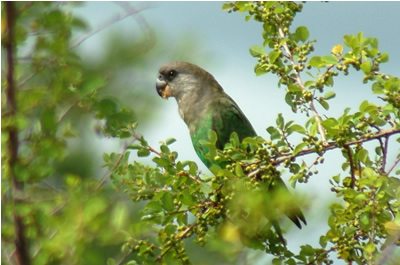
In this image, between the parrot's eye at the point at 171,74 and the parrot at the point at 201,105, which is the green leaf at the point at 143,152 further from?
the parrot's eye at the point at 171,74

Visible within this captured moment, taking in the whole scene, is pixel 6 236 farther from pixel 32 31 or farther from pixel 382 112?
pixel 382 112

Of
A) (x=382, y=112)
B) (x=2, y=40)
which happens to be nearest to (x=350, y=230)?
(x=382, y=112)

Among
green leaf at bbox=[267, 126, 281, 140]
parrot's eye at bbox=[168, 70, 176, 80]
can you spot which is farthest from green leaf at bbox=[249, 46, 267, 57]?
parrot's eye at bbox=[168, 70, 176, 80]

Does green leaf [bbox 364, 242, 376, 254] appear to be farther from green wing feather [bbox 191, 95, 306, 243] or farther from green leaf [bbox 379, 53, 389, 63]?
green wing feather [bbox 191, 95, 306, 243]

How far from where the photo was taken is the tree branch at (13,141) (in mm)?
1154

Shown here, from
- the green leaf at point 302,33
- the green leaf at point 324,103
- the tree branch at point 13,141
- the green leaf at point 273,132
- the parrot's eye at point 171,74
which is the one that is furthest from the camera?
the parrot's eye at point 171,74

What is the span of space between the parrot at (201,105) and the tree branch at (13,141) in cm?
243

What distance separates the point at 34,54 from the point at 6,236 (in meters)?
0.34

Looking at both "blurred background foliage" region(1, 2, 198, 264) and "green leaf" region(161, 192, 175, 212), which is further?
"green leaf" region(161, 192, 175, 212)

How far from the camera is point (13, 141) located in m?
1.22

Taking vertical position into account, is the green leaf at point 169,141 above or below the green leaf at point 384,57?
above

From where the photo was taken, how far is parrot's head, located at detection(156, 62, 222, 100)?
4395mm

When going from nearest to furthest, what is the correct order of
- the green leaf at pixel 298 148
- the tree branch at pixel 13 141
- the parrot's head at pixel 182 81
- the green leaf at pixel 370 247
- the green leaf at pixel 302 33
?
the tree branch at pixel 13 141 < the green leaf at pixel 370 247 < the green leaf at pixel 298 148 < the green leaf at pixel 302 33 < the parrot's head at pixel 182 81

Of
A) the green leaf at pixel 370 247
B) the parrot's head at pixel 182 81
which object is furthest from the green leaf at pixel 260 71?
the parrot's head at pixel 182 81
